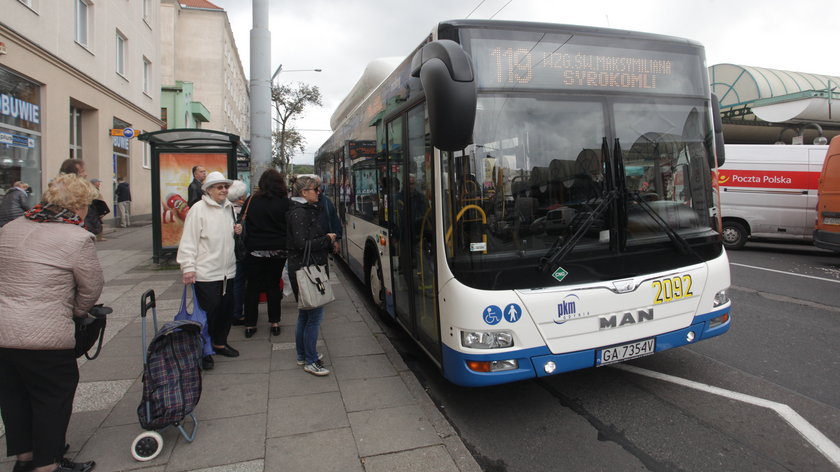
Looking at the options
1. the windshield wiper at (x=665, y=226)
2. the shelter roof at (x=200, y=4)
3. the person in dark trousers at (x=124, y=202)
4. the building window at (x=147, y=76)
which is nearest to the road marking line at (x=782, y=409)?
the windshield wiper at (x=665, y=226)

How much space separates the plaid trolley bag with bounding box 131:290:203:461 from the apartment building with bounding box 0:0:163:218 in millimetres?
10565

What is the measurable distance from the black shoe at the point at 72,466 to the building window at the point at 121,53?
729 inches

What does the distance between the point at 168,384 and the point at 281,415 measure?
824 mm

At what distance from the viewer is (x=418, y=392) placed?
3977 mm

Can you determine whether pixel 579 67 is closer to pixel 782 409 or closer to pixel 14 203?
pixel 782 409

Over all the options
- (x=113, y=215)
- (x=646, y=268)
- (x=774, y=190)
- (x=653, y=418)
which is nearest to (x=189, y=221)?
(x=646, y=268)

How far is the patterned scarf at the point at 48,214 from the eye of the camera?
101 inches

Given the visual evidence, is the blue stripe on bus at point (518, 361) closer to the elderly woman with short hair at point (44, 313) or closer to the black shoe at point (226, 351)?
the elderly woman with short hair at point (44, 313)

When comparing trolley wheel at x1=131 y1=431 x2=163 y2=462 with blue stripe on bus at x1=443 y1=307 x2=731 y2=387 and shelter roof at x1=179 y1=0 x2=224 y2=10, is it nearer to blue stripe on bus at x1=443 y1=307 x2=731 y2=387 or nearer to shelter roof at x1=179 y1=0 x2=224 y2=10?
blue stripe on bus at x1=443 y1=307 x2=731 y2=387

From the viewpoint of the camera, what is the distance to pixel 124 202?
1641 cm

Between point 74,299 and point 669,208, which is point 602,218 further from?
point 74,299

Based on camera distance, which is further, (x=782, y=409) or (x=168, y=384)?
→ (x=782, y=409)

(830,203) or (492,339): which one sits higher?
(830,203)

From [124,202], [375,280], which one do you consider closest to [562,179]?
[375,280]
